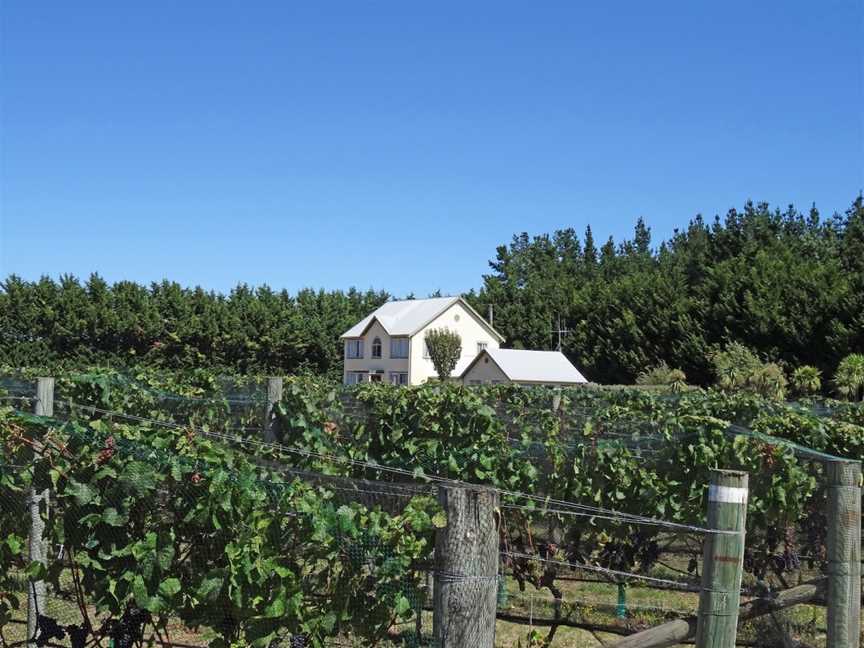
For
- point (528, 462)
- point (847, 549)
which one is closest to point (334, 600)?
point (847, 549)

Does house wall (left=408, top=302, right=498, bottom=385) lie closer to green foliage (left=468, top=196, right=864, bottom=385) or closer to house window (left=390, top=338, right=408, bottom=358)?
house window (left=390, top=338, right=408, bottom=358)

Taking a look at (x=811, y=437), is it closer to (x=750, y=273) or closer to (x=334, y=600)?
(x=334, y=600)

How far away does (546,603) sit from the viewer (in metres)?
7.03

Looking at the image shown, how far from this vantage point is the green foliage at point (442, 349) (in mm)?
53938

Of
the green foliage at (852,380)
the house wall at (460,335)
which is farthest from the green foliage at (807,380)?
the house wall at (460,335)

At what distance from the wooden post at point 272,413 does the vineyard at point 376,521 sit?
0.06 ft

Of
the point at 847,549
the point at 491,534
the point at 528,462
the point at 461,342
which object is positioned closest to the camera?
the point at 491,534

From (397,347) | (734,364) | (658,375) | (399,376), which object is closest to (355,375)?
(399,376)

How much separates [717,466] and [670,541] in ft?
2.26

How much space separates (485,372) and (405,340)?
7.25 m

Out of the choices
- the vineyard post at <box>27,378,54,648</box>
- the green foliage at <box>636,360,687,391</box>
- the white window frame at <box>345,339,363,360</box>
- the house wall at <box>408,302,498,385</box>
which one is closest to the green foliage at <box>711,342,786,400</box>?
the green foliage at <box>636,360,687,391</box>

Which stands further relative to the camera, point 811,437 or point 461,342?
point 461,342

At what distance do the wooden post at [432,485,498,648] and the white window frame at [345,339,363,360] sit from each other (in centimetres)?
5373

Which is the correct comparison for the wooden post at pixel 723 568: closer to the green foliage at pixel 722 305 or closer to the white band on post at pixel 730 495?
→ the white band on post at pixel 730 495
